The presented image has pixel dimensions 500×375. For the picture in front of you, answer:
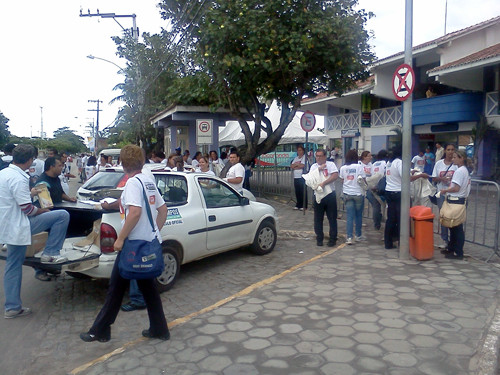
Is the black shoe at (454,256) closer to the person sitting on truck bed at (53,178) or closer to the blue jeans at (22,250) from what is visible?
the blue jeans at (22,250)

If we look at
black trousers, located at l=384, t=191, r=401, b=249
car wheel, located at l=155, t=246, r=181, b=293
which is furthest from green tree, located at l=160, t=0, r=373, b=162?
car wheel, located at l=155, t=246, r=181, b=293

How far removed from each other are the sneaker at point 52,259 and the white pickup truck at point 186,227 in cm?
7

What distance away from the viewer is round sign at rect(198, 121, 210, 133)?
13.3m

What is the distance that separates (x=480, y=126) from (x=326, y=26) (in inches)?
358

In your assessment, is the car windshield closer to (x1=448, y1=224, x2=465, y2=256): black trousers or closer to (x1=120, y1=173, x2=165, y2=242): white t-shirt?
(x1=120, y1=173, x2=165, y2=242): white t-shirt

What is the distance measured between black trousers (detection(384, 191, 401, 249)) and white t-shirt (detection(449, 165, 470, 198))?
106 centimetres

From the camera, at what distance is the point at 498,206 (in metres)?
6.91

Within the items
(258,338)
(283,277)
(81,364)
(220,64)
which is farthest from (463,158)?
(220,64)

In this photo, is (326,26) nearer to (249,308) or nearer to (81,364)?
(249,308)

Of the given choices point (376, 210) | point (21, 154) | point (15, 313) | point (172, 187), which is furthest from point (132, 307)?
point (376, 210)

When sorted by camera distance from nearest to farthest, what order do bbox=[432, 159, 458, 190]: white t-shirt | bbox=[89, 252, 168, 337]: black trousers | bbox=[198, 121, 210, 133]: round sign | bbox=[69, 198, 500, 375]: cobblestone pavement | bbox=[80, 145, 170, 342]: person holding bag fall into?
1. bbox=[69, 198, 500, 375]: cobblestone pavement
2. bbox=[80, 145, 170, 342]: person holding bag
3. bbox=[89, 252, 168, 337]: black trousers
4. bbox=[432, 159, 458, 190]: white t-shirt
5. bbox=[198, 121, 210, 133]: round sign

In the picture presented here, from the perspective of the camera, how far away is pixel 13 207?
5.18 meters

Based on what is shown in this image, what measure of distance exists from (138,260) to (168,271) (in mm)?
1937

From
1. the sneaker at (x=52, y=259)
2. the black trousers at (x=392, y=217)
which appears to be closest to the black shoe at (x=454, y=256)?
the black trousers at (x=392, y=217)
